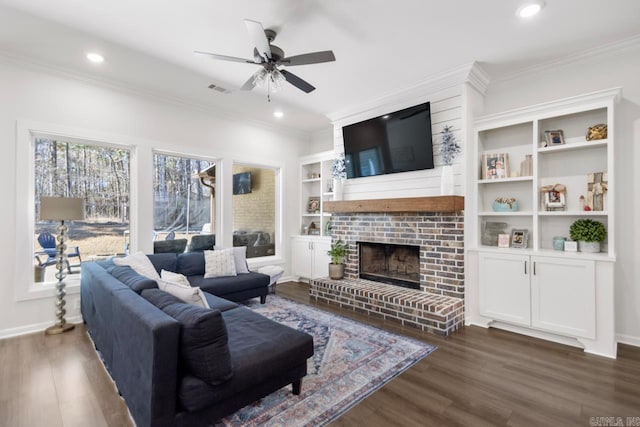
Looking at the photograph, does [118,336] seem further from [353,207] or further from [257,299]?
[353,207]

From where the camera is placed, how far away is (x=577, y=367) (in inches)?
103

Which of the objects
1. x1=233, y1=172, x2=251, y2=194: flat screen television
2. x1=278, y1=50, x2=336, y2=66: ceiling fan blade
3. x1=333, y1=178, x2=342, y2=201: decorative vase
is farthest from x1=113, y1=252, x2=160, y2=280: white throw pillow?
x1=333, y1=178, x2=342, y2=201: decorative vase

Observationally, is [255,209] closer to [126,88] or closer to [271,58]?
[126,88]

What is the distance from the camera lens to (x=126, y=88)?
→ 403cm

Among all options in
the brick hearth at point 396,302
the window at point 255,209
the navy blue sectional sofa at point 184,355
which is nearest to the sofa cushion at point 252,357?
the navy blue sectional sofa at point 184,355

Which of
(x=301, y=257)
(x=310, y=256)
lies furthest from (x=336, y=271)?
(x=301, y=257)

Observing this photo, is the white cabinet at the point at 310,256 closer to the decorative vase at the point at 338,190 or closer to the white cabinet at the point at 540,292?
the decorative vase at the point at 338,190

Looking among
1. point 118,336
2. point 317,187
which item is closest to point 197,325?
point 118,336

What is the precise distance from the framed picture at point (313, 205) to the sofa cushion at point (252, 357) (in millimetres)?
3656

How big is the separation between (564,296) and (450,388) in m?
1.67

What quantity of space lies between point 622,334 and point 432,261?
1.90 metres

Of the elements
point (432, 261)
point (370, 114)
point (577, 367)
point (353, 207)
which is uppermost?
point (370, 114)

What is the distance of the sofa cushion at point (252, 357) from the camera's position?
1.67m

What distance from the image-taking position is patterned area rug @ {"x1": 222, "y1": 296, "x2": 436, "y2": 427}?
2.01 meters
